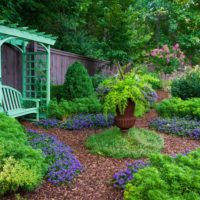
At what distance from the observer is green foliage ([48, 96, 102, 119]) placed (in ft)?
21.5

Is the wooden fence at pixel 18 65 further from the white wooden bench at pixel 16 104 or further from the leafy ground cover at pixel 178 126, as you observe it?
the leafy ground cover at pixel 178 126

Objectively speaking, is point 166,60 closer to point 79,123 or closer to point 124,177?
point 79,123

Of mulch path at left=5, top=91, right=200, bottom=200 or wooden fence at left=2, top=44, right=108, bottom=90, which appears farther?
wooden fence at left=2, top=44, right=108, bottom=90

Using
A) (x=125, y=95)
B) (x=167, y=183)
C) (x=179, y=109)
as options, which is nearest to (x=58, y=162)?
(x=125, y=95)

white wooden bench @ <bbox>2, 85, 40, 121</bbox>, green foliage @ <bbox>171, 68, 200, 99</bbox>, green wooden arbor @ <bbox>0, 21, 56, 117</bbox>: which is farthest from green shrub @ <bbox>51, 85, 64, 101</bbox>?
green foliage @ <bbox>171, 68, 200, 99</bbox>

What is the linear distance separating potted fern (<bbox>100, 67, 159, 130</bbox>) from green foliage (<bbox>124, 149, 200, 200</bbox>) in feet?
6.37

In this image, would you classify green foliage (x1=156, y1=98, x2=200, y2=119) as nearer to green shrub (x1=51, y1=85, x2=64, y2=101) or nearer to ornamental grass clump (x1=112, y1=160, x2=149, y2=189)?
green shrub (x1=51, y1=85, x2=64, y2=101)

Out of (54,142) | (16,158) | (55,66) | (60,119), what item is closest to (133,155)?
(54,142)

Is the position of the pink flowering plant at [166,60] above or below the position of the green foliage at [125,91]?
above

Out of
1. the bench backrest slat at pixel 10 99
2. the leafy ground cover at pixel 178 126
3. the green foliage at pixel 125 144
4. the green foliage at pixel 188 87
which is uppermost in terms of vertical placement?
the green foliage at pixel 188 87

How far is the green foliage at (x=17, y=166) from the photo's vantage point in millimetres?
2848

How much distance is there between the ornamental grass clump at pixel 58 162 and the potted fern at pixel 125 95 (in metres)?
1.01

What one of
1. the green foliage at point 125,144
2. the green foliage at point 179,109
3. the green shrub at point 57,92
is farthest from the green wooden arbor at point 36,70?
the green foliage at point 179,109

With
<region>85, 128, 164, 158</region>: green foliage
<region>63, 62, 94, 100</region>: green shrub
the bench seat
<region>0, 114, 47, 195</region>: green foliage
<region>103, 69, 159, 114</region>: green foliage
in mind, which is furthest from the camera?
<region>63, 62, 94, 100</region>: green shrub
